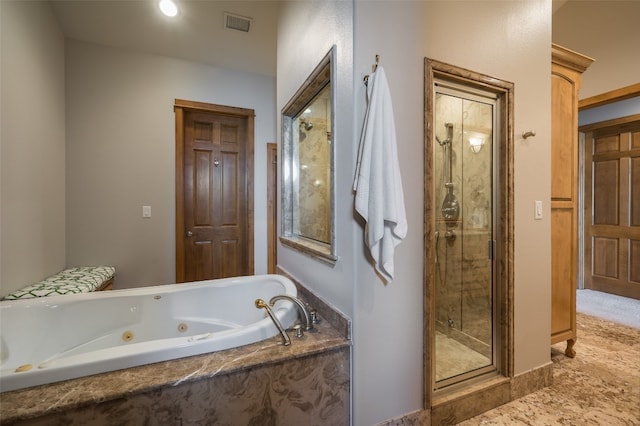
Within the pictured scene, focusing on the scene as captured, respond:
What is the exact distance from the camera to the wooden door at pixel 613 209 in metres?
3.44

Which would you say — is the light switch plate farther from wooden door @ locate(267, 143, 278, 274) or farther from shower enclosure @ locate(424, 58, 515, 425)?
wooden door @ locate(267, 143, 278, 274)

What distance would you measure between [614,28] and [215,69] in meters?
3.95

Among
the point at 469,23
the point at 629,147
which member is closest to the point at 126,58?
the point at 469,23

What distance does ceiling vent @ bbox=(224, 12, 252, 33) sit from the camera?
92.4 inches

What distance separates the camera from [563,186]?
6.46 feet

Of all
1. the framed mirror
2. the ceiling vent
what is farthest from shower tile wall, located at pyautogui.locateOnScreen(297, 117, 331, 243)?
the ceiling vent

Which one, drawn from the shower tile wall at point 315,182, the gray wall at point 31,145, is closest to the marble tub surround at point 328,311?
the shower tile wall at point 315,182

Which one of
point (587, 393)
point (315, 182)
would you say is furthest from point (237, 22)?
point (587, 393)

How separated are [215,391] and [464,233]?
169 centimetres

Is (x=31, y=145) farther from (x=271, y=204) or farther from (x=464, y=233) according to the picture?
(x=464, y=233)

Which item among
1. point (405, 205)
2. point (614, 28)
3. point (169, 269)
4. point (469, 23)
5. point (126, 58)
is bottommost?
point (169, 269)

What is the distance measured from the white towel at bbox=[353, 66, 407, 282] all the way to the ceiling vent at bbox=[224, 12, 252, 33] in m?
1.85

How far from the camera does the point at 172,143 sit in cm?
286

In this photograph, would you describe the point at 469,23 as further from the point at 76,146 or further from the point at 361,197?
the point at 76,146
